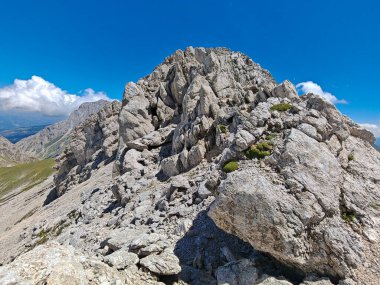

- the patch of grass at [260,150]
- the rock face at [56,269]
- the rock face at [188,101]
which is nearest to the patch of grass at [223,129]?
the rock face at [188,101]

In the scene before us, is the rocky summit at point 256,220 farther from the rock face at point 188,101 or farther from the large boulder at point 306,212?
the rock face at point 188,101

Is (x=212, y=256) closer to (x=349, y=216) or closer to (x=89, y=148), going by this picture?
(x=349, y=216)

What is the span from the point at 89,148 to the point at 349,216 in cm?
9319

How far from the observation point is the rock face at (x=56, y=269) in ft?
53.2

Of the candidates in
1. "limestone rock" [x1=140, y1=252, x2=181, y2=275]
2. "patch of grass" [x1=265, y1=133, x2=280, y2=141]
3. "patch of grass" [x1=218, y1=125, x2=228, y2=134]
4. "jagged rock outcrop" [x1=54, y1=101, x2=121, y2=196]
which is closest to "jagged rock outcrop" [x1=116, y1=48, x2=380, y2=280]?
"patch of grass" [x1=265, y1=133, x2=280, y2=141]

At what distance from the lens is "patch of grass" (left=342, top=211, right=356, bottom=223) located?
20.3 metres

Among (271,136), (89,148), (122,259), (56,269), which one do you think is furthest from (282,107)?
(89,148)

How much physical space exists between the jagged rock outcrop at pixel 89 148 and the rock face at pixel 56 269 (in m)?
66.2

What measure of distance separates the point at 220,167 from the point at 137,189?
2069cm

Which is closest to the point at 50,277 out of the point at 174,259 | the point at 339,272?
the point at 174,259

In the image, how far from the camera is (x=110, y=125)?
9431 centimetres

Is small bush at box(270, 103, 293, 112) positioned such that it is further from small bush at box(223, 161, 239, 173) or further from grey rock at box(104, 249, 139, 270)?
grey rock at box(104, 249, 139, 270)

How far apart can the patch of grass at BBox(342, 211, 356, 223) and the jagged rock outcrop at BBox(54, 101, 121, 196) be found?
71103 millimetres

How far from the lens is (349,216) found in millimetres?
20531
